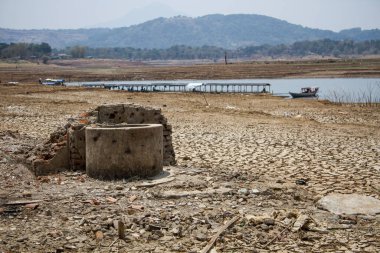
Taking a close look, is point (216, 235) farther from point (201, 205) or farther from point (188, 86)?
point (188, 86)

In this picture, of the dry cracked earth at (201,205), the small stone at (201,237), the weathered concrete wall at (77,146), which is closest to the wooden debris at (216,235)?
the dry cracked earth at (201,205)

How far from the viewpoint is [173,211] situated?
673cm

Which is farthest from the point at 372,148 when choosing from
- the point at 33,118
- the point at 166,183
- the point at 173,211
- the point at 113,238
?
the point at 33,118

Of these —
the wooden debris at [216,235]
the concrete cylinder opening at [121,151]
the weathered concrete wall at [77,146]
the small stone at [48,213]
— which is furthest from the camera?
the weathered concrete wall at [77,146]

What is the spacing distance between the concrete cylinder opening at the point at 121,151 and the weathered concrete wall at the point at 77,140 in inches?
33.7

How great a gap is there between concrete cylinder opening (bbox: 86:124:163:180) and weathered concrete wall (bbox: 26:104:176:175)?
2.81 ft

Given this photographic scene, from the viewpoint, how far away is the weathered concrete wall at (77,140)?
9133 mm

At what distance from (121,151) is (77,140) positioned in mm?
1415

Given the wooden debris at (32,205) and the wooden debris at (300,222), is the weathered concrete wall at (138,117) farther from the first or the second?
the wooden debris at (300,222)

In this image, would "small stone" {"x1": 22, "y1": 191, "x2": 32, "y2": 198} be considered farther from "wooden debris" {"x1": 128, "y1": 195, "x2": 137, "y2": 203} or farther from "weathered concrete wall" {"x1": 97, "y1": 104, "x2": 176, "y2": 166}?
"weathered concrete wall" {"x1": 97, "y1": 104, "x2": 176, "y2": 166}

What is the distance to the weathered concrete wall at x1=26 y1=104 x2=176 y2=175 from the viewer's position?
9.13 metres

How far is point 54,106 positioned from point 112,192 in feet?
70.4

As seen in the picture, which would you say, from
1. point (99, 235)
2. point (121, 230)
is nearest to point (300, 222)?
point (121, 230)

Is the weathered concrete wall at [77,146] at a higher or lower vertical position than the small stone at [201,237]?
higher
